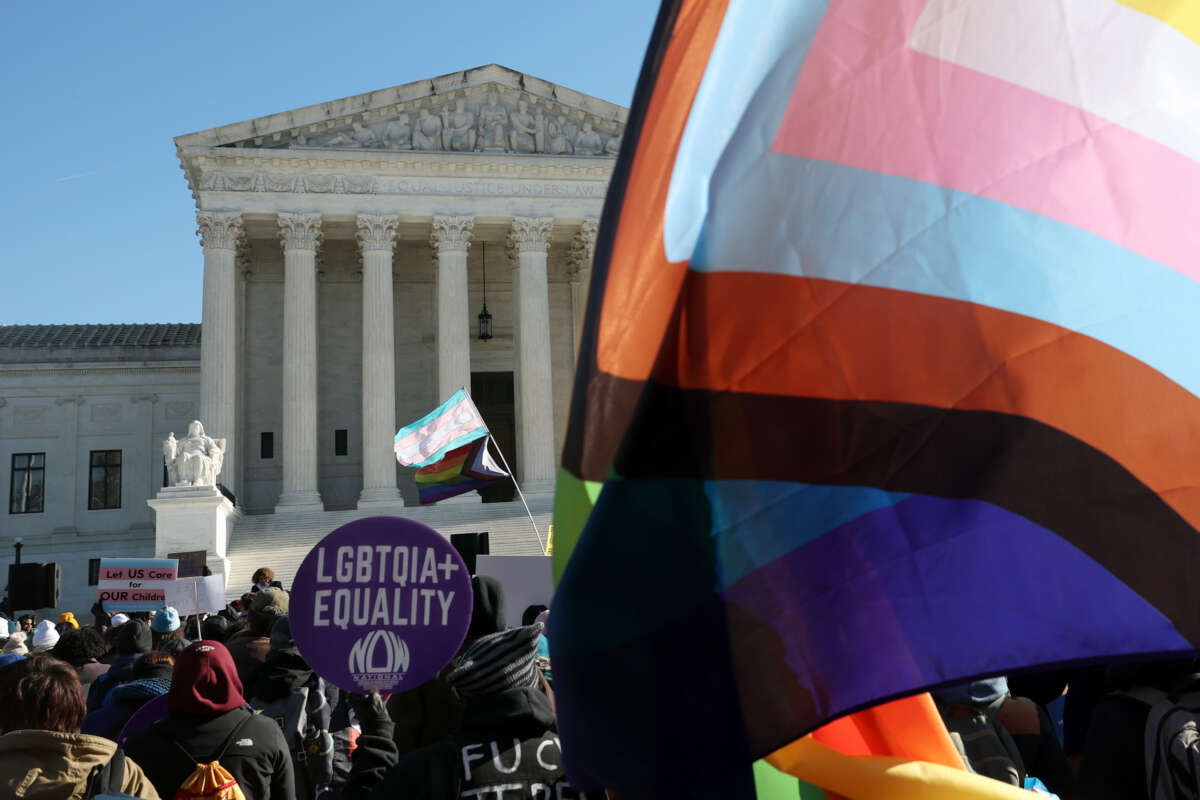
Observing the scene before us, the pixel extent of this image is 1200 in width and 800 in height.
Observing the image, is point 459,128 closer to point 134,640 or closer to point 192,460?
point 192,460

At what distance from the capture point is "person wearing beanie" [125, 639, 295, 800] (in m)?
4.63

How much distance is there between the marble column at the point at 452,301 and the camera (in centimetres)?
3544

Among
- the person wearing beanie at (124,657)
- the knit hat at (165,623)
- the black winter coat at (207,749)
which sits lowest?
the black winter coat at (207,749)

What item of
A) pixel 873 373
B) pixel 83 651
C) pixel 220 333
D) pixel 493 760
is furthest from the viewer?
pixel 220 333

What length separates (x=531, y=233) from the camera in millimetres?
36781

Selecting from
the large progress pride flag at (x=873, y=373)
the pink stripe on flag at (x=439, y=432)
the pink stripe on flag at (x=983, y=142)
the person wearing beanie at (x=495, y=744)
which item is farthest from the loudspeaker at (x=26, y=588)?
the pink stripe on flag at (x=983, y=142)

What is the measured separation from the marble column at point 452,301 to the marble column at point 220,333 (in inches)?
245

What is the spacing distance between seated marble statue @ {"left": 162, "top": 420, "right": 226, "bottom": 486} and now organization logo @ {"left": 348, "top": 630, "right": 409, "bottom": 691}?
25.7 meters

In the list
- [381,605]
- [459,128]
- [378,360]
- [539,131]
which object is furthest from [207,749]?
[539,131]

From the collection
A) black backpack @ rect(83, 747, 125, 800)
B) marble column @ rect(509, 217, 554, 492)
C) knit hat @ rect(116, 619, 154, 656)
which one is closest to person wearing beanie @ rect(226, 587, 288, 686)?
knit hat @ rect(116, 619, 154, 656)

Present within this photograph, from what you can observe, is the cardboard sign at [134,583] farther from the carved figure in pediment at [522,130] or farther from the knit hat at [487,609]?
the carved figure in pediment at [522,130]

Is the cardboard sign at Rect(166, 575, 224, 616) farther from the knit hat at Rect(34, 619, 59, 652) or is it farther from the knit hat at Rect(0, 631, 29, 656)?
the knit hat at Rect(0, 631, 29, 656)

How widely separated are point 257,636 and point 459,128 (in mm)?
31017

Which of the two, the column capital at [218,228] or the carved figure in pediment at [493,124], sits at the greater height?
the carved figure in pediment at [493,124]
